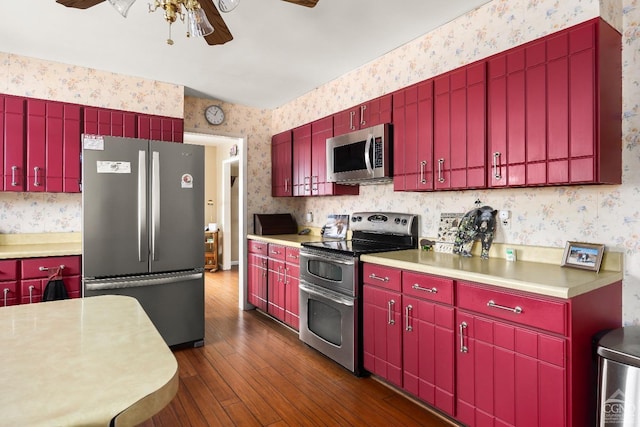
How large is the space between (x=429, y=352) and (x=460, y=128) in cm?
145

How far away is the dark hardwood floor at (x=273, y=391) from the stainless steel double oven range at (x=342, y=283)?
0.57 ft

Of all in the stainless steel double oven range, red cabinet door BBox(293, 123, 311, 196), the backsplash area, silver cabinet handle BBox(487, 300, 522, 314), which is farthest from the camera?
red cabinet door BBox(293, 123, 311, 196)

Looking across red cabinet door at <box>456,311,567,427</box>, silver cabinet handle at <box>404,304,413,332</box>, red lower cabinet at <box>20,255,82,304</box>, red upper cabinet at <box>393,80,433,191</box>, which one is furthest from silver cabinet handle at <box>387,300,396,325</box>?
red lower cabinet at <box>20,255,82,304</box>

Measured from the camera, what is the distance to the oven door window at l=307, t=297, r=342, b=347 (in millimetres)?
2912

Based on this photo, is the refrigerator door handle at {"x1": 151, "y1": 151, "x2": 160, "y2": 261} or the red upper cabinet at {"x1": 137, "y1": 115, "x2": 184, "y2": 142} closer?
the refrigerator door handle at {"x1": 151, "y1": 151, "x2": 160, "y2": 261}

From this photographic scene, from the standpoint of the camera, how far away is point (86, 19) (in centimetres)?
260

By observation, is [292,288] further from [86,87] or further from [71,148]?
[86,87]

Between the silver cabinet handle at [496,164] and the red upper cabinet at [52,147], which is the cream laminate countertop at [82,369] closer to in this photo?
the silver cabinet handle at [496,164]

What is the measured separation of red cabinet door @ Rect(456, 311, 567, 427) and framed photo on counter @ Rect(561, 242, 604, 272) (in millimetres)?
593

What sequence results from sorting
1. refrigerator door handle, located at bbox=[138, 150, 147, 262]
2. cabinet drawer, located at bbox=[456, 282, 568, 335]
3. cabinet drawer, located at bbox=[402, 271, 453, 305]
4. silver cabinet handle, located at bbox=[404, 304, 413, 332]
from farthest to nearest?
refrigerator door handle, located at bbox=[138, 150, 147, 262] → silver cabinet handle, located at bbox=[404, 304, 413, 332] → cabinet drawer, located at bbox=[402, 271, 453, 305] → cabinet drawer, located at bbox=[456, 282, 568, 335]

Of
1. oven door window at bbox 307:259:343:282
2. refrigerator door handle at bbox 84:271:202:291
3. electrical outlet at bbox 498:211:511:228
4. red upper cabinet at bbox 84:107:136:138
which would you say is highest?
red upper cabinet at bbox 84:107:136:138

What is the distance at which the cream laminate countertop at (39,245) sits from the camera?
2.89m

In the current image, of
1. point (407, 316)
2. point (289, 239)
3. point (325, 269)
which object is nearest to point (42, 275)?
point (289, 239)

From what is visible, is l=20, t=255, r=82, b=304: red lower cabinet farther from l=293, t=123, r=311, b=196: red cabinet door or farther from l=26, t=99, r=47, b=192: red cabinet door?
l=293, t=123, r=311, b=196: red cabinet door
